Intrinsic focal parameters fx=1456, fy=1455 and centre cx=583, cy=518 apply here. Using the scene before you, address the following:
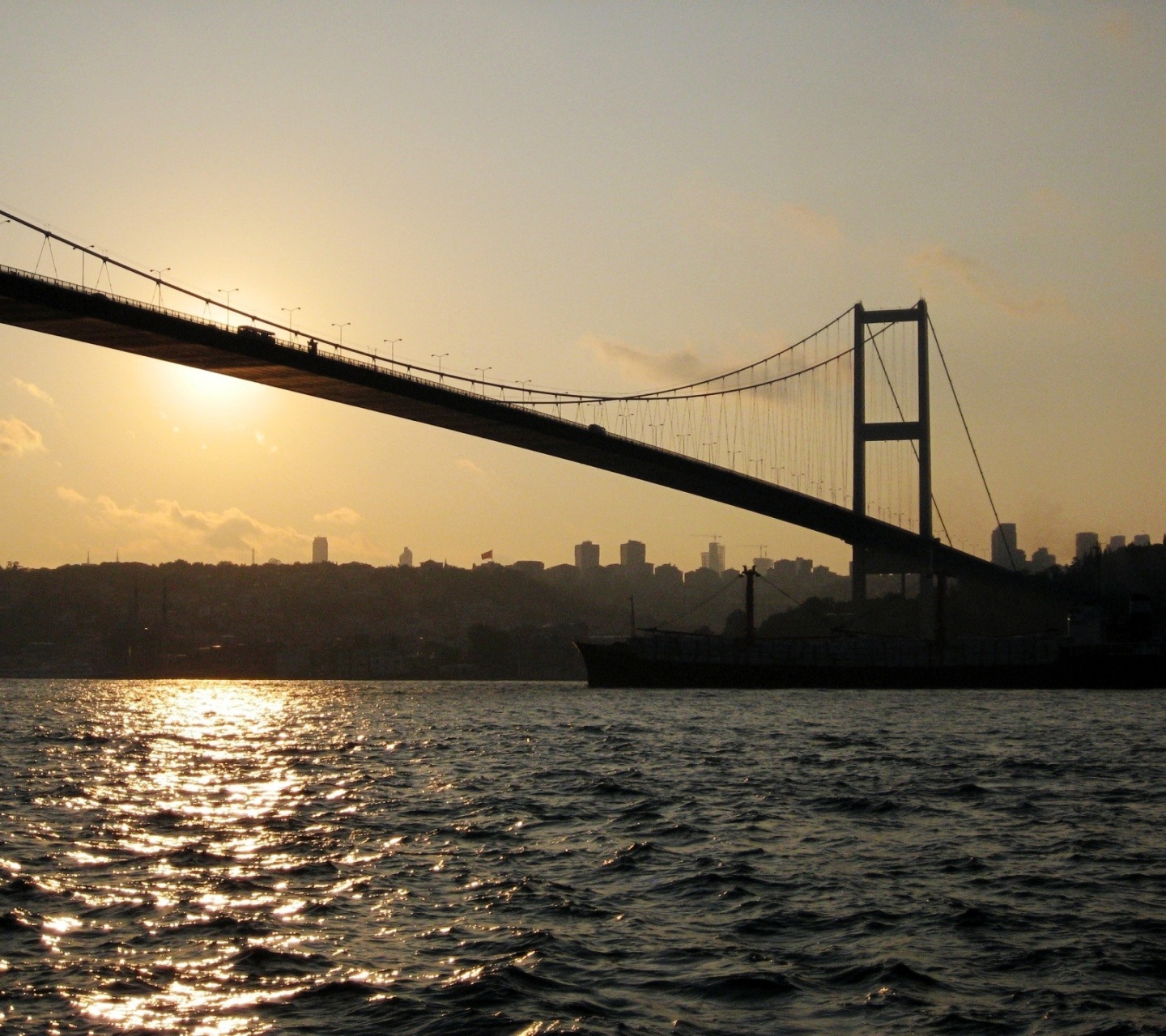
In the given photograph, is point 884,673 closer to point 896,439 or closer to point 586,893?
point 896,439

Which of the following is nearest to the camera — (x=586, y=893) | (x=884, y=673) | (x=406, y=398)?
(x=586, y=893)

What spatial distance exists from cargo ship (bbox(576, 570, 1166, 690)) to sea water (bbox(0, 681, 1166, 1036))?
4367 cm

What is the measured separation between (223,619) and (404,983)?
157587 millimetres

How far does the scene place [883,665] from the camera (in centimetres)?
7350

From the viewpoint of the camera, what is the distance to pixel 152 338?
1957 inches

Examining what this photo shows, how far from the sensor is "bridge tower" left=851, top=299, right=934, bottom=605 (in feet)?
255

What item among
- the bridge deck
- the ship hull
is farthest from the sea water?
the ship hull

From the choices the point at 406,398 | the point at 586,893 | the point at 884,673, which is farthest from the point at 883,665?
the point at 586,893

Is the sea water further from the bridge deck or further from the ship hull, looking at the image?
the ship hull

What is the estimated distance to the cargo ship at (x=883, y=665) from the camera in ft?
236

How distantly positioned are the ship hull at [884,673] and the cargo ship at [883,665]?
0.04m

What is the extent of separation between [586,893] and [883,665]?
6196 cm

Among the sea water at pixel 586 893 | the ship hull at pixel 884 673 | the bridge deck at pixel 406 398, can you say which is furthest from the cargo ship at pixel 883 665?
the sea water at pixel 586 893

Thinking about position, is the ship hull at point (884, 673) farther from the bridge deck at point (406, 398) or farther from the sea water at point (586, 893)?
the sea water at point (586, 893)
